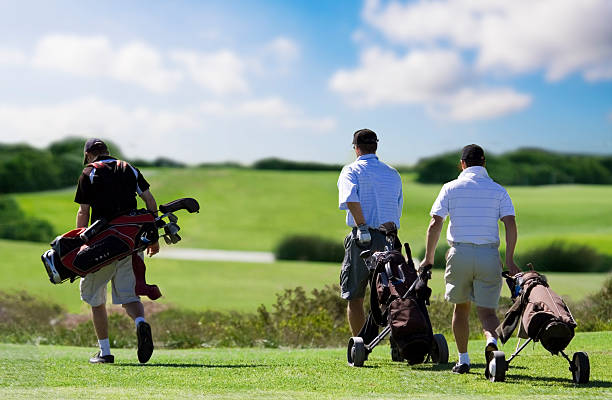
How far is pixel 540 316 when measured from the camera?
6.52 meters

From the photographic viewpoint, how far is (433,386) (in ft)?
21.8

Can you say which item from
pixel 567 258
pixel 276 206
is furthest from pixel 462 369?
pixel 276 206

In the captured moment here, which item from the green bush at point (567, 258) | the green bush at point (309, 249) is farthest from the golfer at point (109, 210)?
the green bush at point (309, 249)

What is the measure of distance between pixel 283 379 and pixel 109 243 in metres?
2.04

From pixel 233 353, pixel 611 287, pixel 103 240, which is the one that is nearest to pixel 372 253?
pixel 103 240

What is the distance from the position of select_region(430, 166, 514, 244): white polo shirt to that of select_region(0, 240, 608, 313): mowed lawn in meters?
6.31

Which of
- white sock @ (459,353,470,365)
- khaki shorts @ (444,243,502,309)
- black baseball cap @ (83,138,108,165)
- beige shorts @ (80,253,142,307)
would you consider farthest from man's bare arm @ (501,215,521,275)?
black baseball cap @ (83,138,108,165)

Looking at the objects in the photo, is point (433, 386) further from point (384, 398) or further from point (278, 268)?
point (278, 268)

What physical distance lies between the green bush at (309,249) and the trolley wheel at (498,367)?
11950 mm

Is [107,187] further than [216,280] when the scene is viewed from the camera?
No

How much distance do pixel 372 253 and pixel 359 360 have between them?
0.95 m

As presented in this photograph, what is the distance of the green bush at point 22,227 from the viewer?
22.9 m

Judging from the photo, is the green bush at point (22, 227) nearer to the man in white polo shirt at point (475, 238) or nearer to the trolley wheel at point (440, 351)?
the trolley wheel at point (440, 351)

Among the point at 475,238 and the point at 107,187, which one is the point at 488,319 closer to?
the point at 475,238
